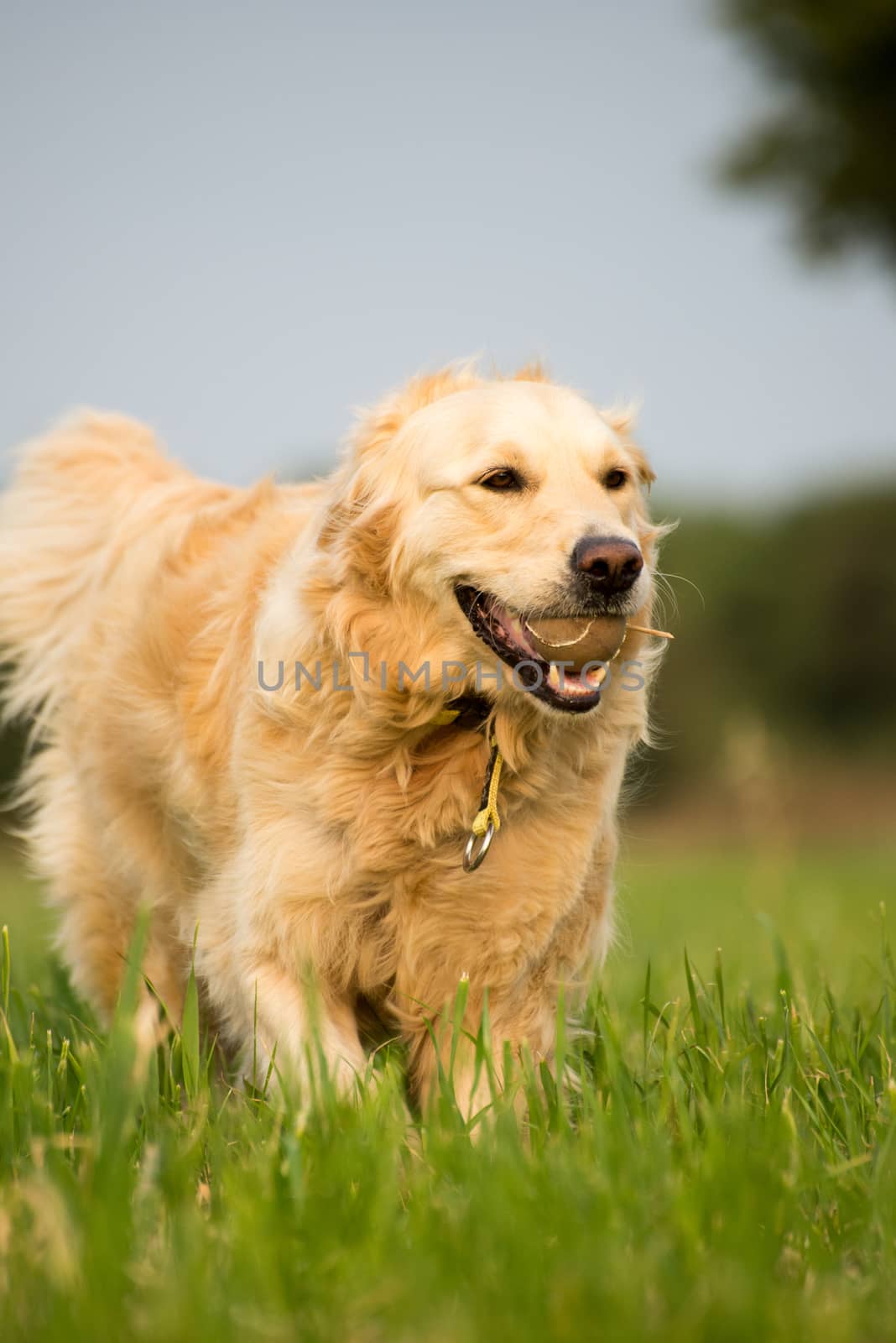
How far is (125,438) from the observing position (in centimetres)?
482

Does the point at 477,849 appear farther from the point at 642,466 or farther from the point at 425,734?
the point at 642,466

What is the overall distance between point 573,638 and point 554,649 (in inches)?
1.9

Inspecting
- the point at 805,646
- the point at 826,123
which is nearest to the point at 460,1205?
the point at 826,123

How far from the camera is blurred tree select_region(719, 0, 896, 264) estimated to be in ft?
48.7

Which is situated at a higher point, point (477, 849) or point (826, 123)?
point (826, 123)

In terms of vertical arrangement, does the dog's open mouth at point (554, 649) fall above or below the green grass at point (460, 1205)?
above

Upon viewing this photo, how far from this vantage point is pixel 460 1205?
6.44 ft

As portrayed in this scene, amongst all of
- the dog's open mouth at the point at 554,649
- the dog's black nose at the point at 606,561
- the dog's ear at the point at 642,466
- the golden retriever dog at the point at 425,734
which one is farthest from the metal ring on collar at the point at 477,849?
the dog's ear at the point at 642,466

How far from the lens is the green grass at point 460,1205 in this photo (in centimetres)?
161

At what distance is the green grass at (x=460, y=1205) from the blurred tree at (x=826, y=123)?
14539 mm

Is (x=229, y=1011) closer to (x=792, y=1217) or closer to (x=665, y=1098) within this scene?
(x=665, y=1098)

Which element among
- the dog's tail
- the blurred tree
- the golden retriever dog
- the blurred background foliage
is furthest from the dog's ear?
the blurred background foliage

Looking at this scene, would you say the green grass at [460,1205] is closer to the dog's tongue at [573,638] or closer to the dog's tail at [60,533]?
the dog's tongue at [573,638]

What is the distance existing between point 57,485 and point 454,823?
241cm
